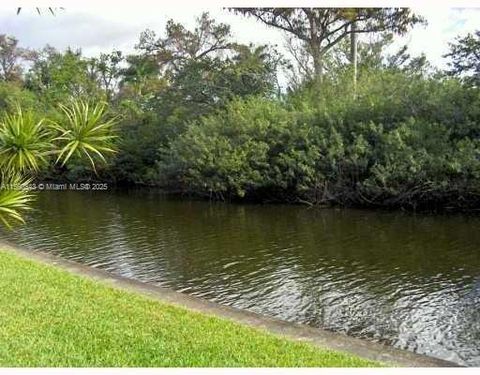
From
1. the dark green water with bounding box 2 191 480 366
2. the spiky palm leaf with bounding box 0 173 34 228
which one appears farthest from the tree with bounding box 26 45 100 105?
the spiky palm leaf with bounding box 0 173 34 228

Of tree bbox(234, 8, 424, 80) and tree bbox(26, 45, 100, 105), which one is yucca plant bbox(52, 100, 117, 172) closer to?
tree bbox(234, 8, 424, 80)

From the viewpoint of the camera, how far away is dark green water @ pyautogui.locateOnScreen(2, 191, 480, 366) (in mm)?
7734

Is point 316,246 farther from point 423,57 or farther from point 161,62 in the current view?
point 161,62

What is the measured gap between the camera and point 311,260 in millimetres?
11367

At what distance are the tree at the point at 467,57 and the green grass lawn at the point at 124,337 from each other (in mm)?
14120

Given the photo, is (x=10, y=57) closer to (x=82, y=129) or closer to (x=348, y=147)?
(x=348, y=147)

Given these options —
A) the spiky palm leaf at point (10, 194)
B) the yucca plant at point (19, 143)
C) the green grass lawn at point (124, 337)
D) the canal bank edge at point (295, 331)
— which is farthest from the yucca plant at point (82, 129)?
the canal bank edge at point (295, 331)

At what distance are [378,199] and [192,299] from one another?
1252cm

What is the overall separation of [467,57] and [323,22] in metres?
A: 7.43

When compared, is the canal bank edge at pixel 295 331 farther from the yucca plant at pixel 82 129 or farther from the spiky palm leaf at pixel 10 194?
the yucca plant at pixel 82 129

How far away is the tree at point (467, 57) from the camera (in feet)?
56.5

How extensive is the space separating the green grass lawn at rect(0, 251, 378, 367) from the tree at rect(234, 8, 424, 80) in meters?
Result: 18.0

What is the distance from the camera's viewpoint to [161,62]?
29188 mm

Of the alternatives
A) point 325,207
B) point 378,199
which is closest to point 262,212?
point 325,207
